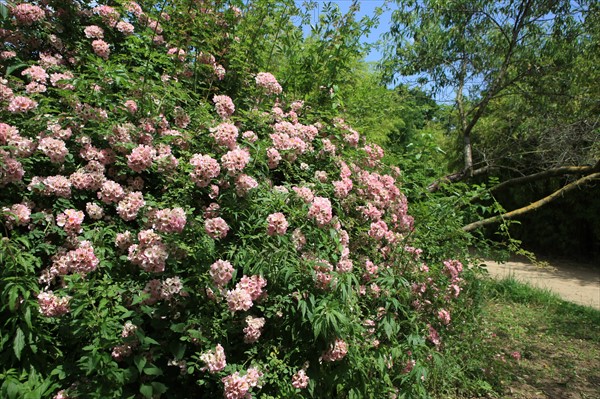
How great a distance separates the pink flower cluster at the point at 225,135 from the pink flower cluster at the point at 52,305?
99 cm

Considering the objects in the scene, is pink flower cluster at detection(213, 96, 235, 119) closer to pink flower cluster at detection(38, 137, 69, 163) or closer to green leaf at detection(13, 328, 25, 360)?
pink flower cluster at detection(38, 137, 69, 163)

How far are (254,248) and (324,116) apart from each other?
54.1 inches

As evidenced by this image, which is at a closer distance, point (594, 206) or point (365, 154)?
point (365, 154)

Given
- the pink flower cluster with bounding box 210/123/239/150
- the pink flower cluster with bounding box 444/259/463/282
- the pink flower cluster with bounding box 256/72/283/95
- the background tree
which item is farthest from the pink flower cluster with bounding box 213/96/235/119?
the background tree

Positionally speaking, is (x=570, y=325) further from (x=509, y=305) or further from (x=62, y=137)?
(x=62, y=137)

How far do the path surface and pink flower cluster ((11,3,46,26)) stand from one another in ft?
23.2

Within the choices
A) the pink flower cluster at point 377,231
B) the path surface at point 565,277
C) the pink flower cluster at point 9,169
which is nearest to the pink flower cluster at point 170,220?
the pink flower cluster at point 9,169

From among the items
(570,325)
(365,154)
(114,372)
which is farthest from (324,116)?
(570,325)

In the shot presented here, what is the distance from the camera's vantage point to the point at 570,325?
550 cm

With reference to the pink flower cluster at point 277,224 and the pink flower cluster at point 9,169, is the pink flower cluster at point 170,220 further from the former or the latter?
the pink flower cluster at point 9,169

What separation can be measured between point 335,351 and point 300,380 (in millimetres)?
205

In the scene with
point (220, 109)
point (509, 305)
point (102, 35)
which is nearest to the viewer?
point (220, 109)

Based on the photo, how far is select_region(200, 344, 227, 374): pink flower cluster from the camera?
68.3 inches

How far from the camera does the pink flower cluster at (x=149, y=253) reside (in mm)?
1772
